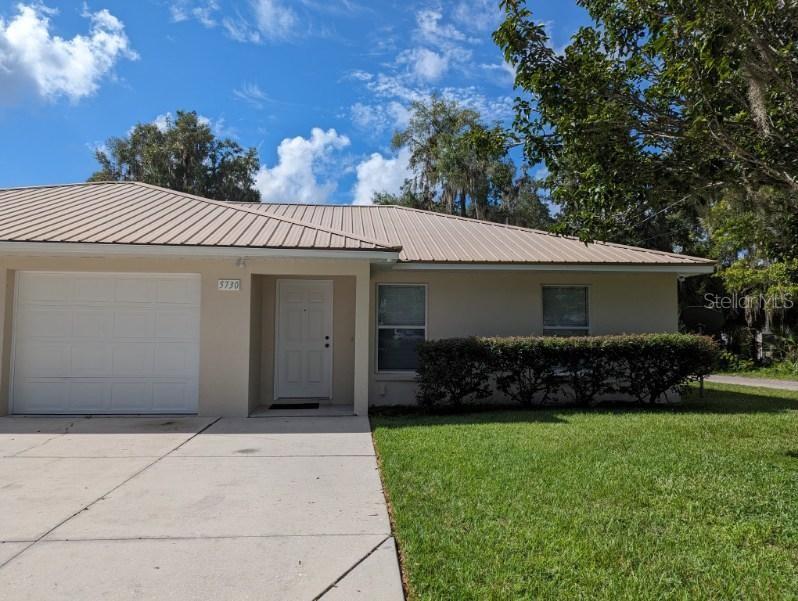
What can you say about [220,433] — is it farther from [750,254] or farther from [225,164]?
[225,164]

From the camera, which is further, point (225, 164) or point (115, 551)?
point (225, 164)

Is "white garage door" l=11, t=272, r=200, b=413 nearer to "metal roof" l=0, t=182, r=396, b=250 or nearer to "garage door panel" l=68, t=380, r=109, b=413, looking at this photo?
"garage door panel" l=68, t=380, r=109, b=413

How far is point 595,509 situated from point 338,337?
6.79 m

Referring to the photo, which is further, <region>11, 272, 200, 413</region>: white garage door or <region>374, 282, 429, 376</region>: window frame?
<region>374, 282, 429, 376</region>: window frame

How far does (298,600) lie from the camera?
303 centimetres

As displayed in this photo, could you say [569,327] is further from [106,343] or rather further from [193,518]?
[106,343]

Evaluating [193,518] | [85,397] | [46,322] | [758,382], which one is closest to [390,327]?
[85,397]

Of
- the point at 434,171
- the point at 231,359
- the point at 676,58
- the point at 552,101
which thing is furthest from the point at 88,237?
the point at 434,171

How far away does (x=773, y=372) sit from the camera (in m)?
18.0

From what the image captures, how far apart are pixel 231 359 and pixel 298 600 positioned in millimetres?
6039

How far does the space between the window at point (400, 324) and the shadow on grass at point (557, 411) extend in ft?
3.33

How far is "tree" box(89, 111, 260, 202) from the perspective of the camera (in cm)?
2911

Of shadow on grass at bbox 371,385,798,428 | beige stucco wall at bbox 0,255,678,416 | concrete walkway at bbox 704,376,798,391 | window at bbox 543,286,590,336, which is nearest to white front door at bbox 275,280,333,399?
beige stucco wall at bbox 0,255,678,416

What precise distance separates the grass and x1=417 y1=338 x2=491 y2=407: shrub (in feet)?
43.2
